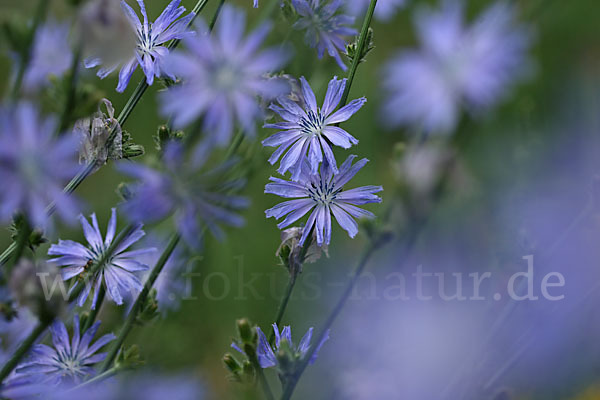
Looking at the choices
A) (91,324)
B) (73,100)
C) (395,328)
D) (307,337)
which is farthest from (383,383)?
(73,100)

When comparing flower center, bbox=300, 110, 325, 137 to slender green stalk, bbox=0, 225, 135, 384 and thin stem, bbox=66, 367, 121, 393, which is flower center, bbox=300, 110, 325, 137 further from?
thin stem, bbox=66, 367, 121, 393

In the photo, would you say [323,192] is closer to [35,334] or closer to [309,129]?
[309,129]

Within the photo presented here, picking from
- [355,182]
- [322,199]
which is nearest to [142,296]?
[322,199]

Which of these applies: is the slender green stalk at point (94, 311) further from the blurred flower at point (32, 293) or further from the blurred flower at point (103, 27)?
the blurred flower at point (103, 27)

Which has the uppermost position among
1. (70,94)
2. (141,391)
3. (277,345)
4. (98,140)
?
(98,140)

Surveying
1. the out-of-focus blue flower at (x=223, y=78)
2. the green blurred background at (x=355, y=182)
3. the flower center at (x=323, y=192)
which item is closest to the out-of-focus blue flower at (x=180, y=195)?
the out-of-focus blue flower at (x=223, y=78)

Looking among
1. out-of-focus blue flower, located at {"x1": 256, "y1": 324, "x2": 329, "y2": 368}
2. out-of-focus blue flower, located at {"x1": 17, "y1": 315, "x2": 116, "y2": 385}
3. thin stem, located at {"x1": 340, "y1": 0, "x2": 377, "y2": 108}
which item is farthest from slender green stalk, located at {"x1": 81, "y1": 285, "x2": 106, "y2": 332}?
thin stem, located at {"x1": 340, "y1": 0, "x2": 377, "y2": 108}

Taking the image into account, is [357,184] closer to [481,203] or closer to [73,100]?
[481,203]
